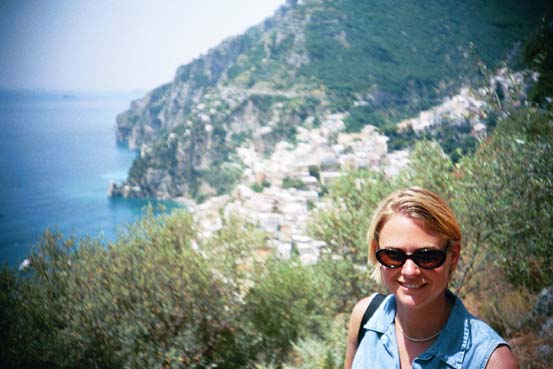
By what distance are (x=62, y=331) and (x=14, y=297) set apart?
65.2 inches

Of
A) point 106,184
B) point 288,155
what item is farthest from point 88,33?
point 288,155

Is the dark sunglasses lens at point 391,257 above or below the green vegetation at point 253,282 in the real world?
above

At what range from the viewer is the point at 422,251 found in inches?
44.6

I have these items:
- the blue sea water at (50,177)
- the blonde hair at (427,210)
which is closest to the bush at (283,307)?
the blue sea water at (50,177)

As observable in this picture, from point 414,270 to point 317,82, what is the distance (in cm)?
6596

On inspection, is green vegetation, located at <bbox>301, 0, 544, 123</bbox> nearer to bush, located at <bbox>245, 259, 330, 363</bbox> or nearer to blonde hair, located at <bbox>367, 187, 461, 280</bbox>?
bush, located at <bbox>245, 259, 330, 363</bbox>

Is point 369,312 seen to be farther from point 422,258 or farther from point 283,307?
point 283,307

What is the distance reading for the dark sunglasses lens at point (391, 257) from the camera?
1.17 meters

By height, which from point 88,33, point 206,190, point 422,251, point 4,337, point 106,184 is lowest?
point 206,190

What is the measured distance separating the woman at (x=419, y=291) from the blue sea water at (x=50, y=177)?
19.7ft

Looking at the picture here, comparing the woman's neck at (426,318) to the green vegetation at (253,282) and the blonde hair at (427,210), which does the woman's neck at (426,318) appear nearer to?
the blonde hair at (427,210)

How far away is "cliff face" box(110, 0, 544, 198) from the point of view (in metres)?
52.6

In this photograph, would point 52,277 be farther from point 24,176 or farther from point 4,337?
point 24,176

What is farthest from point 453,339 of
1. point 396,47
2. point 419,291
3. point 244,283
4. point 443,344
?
point 396,47
